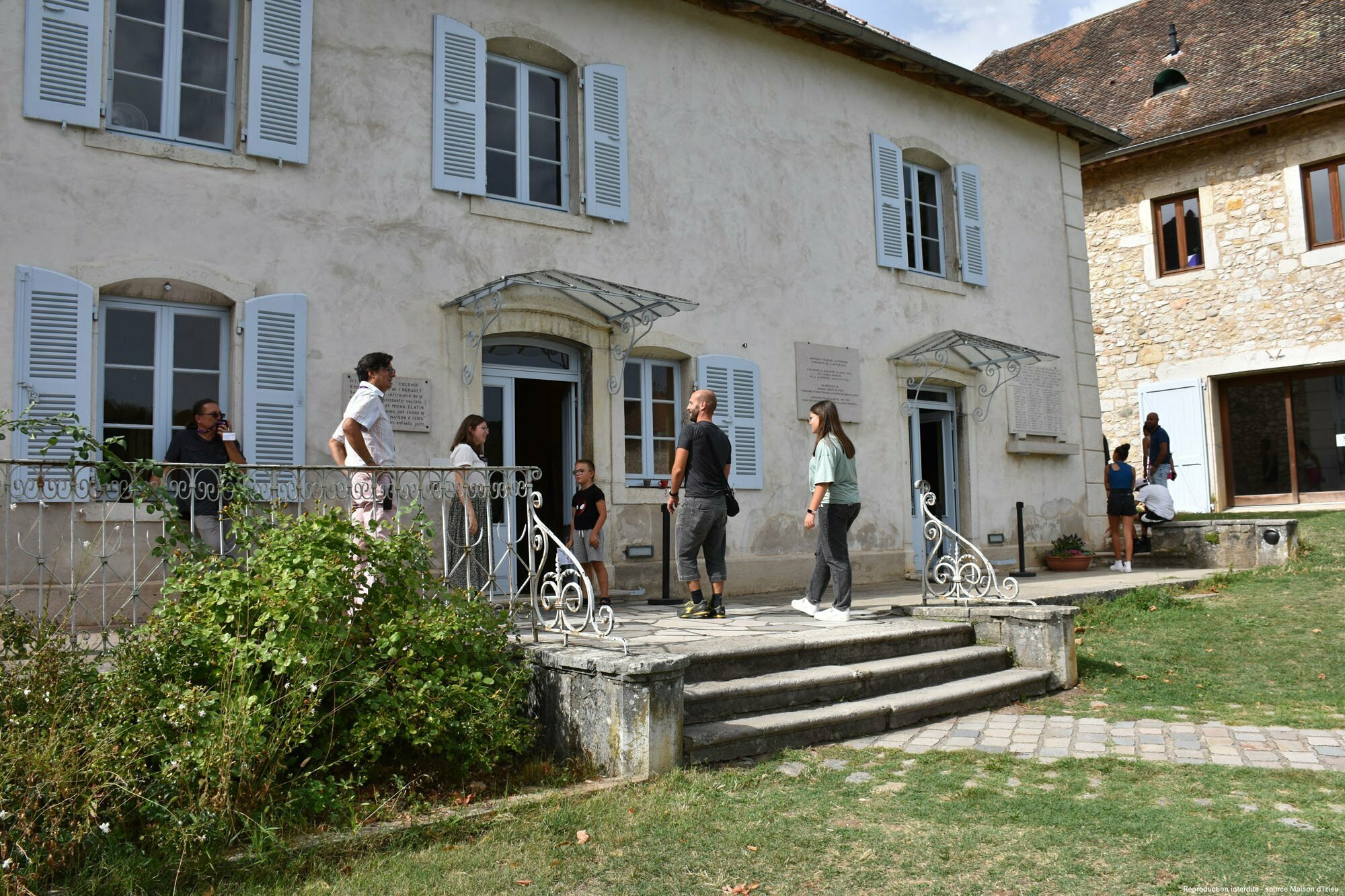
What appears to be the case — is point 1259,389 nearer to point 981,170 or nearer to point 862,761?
point 981,170

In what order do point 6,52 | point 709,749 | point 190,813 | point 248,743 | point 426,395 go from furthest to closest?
point 426,395 → point 6,52 → point 709,749 → point 248,743 → point 190,813

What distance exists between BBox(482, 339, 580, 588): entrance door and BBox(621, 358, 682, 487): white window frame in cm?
50

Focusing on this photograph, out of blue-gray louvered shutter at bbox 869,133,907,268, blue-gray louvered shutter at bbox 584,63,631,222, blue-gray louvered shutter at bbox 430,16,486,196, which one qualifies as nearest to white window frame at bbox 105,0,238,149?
blue-gray louvered shutter at bbox 430,16,486,196

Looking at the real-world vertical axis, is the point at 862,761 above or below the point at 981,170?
below

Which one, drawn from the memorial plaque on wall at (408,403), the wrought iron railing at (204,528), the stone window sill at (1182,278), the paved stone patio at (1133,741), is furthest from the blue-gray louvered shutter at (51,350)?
the stone window sill at (1182,278)

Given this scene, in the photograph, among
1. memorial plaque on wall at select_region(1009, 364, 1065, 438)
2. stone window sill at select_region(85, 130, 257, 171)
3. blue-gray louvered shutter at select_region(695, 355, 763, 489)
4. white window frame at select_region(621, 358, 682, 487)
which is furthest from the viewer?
memorial plaque on wall at select_region(1009, 364, 1065, 438)

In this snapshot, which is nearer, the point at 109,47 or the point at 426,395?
the point at 109,47

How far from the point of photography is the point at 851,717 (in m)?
5.39

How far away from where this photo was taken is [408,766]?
4.36m

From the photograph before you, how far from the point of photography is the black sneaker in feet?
24.1

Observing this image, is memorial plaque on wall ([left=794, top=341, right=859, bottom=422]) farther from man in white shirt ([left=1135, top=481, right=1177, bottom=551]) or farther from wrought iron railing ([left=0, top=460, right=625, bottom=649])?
man in white shirt ([left=1135, top=481, right=1177, bottom=551])

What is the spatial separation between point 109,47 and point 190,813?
5.86 meters

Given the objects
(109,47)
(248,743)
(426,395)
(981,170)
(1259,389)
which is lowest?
(248,743)

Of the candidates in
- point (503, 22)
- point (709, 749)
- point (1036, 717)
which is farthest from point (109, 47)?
point (1036, 717)
